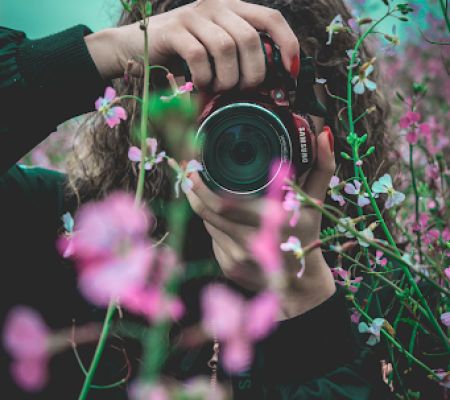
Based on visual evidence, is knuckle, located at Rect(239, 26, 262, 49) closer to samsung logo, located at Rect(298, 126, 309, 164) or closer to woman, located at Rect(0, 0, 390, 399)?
woman, located at Rect(0, 0, 390, 399)

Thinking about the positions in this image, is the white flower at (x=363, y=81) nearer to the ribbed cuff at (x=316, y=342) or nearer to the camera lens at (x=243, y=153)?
the camera lens at (x=243, y=153)

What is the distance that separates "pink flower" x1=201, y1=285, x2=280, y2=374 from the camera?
55 centimetres

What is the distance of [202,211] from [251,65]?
22cm

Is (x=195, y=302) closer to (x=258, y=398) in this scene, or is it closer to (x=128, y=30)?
(x=258, y=398)

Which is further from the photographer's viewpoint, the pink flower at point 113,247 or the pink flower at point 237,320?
the pink flower at point 237,320

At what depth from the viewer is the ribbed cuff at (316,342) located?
0.50 meters

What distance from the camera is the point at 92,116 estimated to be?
775 mm

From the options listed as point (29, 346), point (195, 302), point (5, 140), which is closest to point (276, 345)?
point (195, 302)

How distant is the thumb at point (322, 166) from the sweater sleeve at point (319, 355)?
0.53ft

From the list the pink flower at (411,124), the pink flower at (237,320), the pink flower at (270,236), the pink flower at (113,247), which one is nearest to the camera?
the pink flower at (113,247)

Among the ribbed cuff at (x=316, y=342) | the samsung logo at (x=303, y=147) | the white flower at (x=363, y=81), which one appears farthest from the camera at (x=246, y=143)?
the ribbed cuff at (x=316, y=342)

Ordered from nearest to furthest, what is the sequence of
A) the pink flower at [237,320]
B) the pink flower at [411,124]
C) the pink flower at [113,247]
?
the pink flower at [113,247] → the pink flower at [411,124] → the pink flower at [237,320]

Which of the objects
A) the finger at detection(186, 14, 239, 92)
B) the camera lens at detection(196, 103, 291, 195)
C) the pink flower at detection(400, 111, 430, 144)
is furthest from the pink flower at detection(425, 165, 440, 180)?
the finger at detection(186, 14, 239, 92)

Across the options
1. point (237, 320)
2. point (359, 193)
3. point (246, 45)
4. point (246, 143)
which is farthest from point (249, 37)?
point (237, 320)
